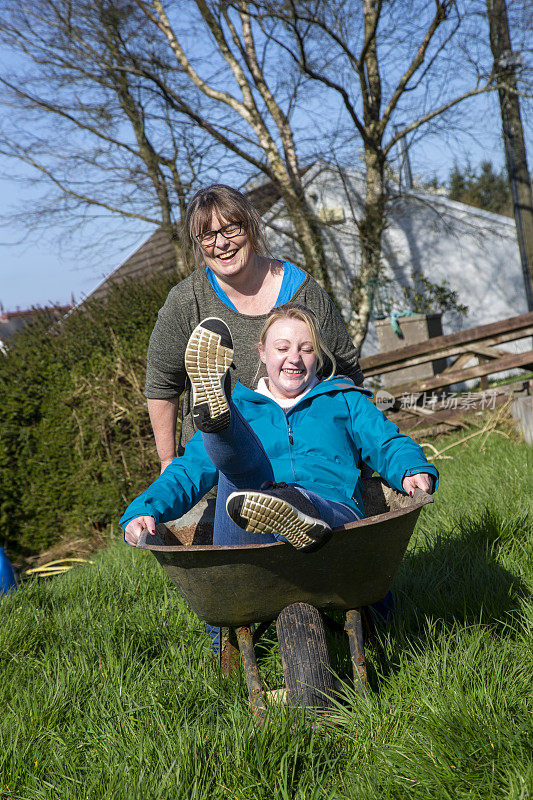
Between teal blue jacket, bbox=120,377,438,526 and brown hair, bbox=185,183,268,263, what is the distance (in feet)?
2.32

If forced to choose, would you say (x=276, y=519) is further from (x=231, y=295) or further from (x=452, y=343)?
(x=452, y=343)

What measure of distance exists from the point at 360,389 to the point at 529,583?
44.6 inches

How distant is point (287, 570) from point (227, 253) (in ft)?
4.32

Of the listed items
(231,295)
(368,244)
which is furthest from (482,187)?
(231,295)

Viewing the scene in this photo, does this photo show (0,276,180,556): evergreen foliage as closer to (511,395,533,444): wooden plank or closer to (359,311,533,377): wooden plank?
(359,311,533,377): wooden plank

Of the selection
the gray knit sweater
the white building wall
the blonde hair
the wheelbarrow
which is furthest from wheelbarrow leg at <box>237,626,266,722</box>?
the white building wall

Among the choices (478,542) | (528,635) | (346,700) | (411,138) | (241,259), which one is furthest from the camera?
(411,138)

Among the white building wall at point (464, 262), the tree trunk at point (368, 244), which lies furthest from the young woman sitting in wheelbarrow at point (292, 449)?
the white building wall at point (464, 262)

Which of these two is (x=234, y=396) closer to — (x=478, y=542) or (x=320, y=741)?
(x=320, y=741)

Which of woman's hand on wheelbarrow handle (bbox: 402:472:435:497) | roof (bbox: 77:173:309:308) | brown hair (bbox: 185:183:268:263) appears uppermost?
roof (bbox: 77:173:309:308)

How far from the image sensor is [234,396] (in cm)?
225

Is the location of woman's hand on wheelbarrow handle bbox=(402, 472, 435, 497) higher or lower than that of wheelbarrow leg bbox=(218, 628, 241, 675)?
higher

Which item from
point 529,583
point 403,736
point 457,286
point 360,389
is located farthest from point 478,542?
point 457,286

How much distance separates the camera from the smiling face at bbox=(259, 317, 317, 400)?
2232mm
